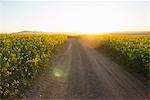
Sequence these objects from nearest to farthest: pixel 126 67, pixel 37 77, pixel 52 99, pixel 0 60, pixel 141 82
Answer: pixel 52 99, pixel 141 82, pixel 37 77, pixel 0 60, pixel 126 67

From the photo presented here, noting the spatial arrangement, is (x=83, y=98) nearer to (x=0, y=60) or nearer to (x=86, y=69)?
(x=86, y=69)

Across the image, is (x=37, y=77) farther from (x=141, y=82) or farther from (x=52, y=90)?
(x=141, y=82)

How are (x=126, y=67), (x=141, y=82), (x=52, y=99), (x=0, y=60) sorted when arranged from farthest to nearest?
1. (x=126, y=67)
2. (x=0, y=60)
3. (x=141, y=82)
4. (x=52, y=99)

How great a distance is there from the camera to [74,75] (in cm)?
1539

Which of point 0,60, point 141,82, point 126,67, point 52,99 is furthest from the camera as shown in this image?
point 126,67

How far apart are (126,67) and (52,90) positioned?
7524 mm

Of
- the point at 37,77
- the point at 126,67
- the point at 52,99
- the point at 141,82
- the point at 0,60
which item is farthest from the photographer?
the point at 126,67

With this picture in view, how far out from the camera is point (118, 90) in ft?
39.7

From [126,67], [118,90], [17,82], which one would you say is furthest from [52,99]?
[126,67]

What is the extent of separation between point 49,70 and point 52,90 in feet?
16.6

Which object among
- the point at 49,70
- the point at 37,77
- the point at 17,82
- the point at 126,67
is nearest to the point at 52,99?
the point at 17,82

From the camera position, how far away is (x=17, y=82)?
12250 mm

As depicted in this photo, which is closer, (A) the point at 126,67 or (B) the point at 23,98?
(B) the point at 23,98

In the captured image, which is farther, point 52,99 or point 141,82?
point 141,82
